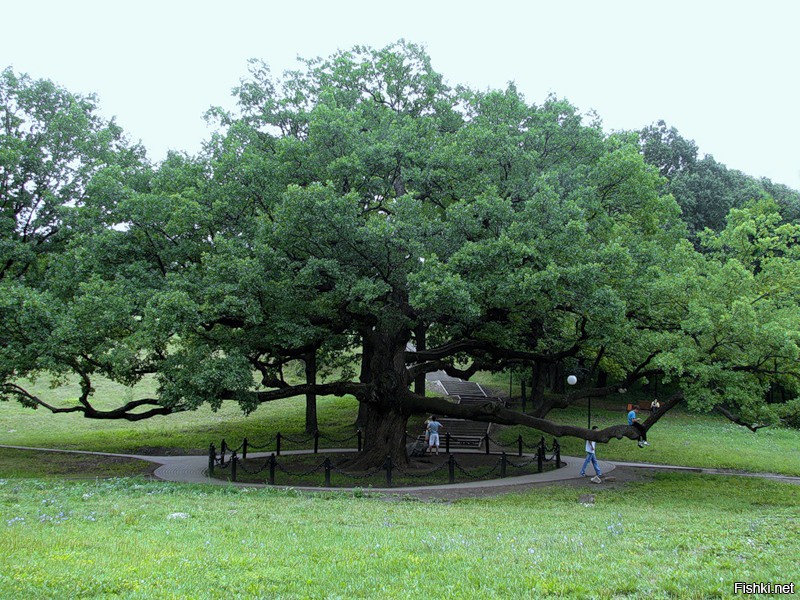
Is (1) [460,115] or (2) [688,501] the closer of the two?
(2) [688,501]

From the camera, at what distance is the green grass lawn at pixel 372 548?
560 cm

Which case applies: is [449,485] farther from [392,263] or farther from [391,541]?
[391,541]

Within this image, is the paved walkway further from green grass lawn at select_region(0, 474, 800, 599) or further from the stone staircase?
the stone staircase

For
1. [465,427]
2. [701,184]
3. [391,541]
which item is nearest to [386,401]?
[465,427]

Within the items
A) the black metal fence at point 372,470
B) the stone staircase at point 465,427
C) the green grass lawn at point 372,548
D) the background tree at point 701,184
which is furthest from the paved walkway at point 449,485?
the background tree at point 701,184

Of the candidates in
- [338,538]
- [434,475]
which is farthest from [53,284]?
[338,538]

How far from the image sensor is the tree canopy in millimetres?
15297

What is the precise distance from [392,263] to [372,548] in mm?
9952

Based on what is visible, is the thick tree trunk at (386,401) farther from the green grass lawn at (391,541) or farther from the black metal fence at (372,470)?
the green grass lawn at (391,541)

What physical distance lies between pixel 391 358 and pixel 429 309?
4.05 meters

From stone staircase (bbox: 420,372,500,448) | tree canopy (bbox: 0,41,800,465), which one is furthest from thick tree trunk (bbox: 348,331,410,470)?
stone staircase (bbox: 420,372,500,448)

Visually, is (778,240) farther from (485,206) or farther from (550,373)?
(550,373)

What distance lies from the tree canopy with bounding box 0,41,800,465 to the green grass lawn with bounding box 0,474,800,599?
15.8ft

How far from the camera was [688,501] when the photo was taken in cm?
1406
